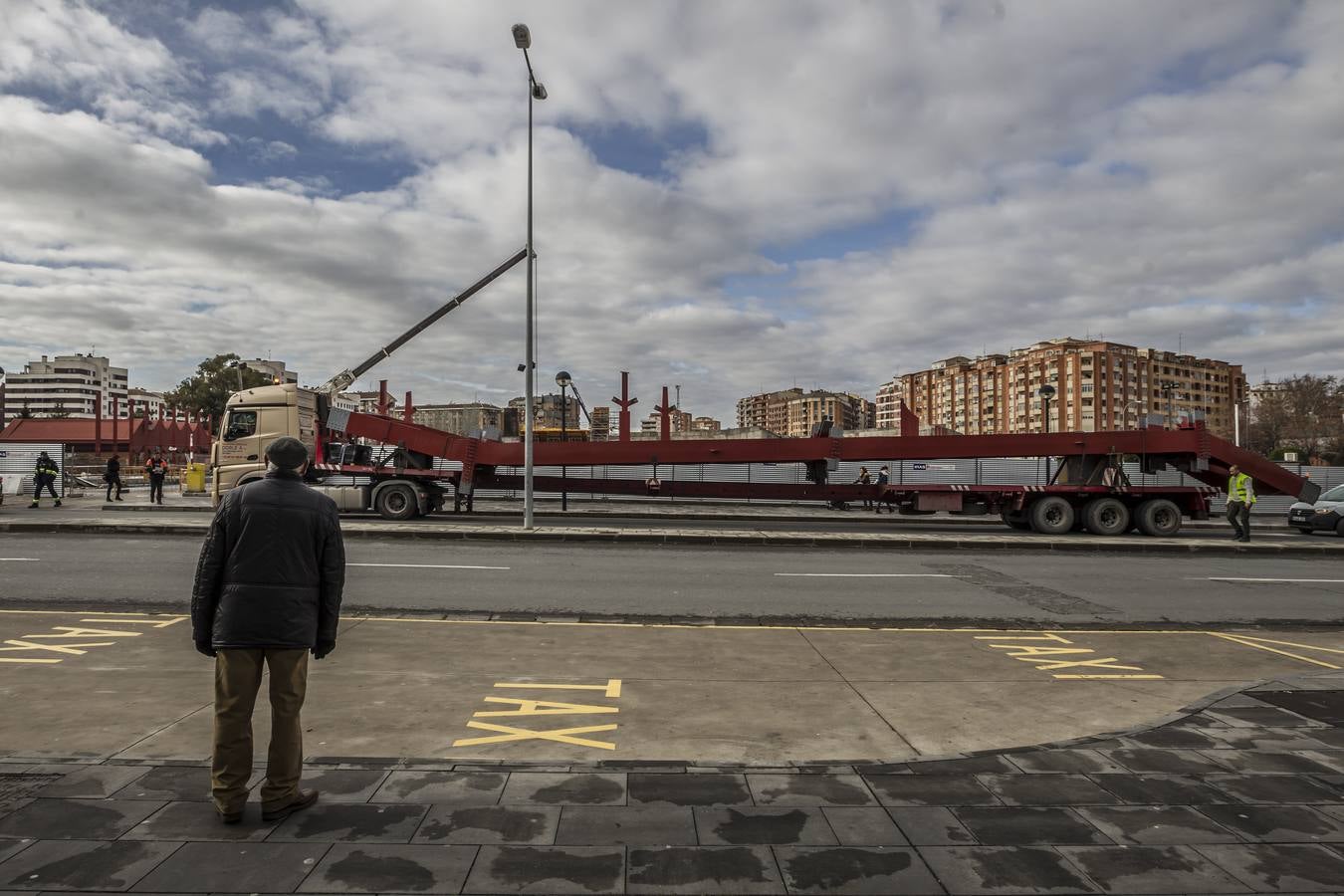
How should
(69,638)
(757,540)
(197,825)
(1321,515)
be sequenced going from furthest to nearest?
1. (1321,515)
2. (757,540)
3. (69,638)
4. (197,825)

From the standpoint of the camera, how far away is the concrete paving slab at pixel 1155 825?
323 centimetres

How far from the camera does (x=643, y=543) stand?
15586 millimetres

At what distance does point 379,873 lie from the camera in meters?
2.87

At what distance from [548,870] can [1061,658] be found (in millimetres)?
5796

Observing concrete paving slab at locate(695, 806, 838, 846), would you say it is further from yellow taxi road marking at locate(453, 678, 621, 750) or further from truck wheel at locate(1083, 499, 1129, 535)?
truck wheel at locate(1083, 499, 1129, 535)

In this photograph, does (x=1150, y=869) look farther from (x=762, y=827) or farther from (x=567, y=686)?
(x=567, y=686)

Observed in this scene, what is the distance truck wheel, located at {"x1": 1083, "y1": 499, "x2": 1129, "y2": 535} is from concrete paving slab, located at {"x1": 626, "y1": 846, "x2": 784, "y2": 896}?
62.9 ft

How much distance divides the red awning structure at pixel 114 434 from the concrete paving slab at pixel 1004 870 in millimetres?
46166

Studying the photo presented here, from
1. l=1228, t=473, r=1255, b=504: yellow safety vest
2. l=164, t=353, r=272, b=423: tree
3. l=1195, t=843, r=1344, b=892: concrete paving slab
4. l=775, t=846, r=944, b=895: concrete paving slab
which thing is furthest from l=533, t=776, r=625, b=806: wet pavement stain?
l=164, t=353, r=272, b=423: tree

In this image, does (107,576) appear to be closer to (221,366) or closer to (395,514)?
(395,514)

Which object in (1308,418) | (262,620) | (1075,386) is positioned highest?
(1075,386)

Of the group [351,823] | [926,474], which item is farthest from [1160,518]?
[351,823]

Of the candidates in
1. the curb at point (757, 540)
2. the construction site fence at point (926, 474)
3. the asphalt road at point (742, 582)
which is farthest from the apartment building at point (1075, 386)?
the asphalt road at point (742, 582)

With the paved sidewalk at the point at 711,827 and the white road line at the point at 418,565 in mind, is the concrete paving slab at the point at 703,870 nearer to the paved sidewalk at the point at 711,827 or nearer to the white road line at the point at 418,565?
the paved sidewalk at the point at 711,827
